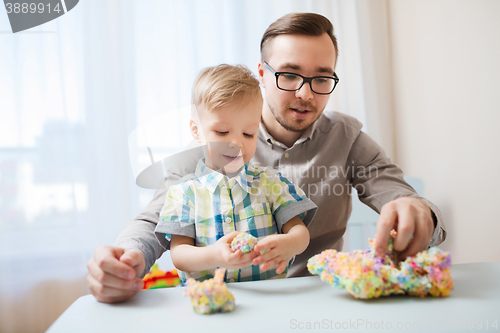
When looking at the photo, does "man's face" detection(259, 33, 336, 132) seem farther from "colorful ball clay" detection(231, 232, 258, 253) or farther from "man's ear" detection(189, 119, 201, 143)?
"colorful ball clay" detection(231, 232, 258, 253)

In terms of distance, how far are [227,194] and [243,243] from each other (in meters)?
0.21

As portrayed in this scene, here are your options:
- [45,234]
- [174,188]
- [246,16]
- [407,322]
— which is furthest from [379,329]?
[246,16]

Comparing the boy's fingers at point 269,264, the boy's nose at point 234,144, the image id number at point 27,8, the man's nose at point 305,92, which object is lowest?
the boy's fingers at point 269,264

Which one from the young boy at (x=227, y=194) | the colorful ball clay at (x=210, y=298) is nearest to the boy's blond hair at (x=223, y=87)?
the young boy at (x=227, y=194)

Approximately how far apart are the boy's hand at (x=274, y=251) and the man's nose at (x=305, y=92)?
0.59m

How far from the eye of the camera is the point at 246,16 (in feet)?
7.00

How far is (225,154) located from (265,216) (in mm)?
178

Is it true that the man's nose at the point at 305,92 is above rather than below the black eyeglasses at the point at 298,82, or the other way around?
below

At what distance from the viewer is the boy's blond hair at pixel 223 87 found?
0.77 meters

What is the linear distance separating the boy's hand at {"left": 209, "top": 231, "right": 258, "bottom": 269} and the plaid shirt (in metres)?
0.12

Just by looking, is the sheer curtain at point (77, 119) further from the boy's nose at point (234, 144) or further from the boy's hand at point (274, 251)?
the boy's hand at point (274, 251)

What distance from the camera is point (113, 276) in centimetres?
60
